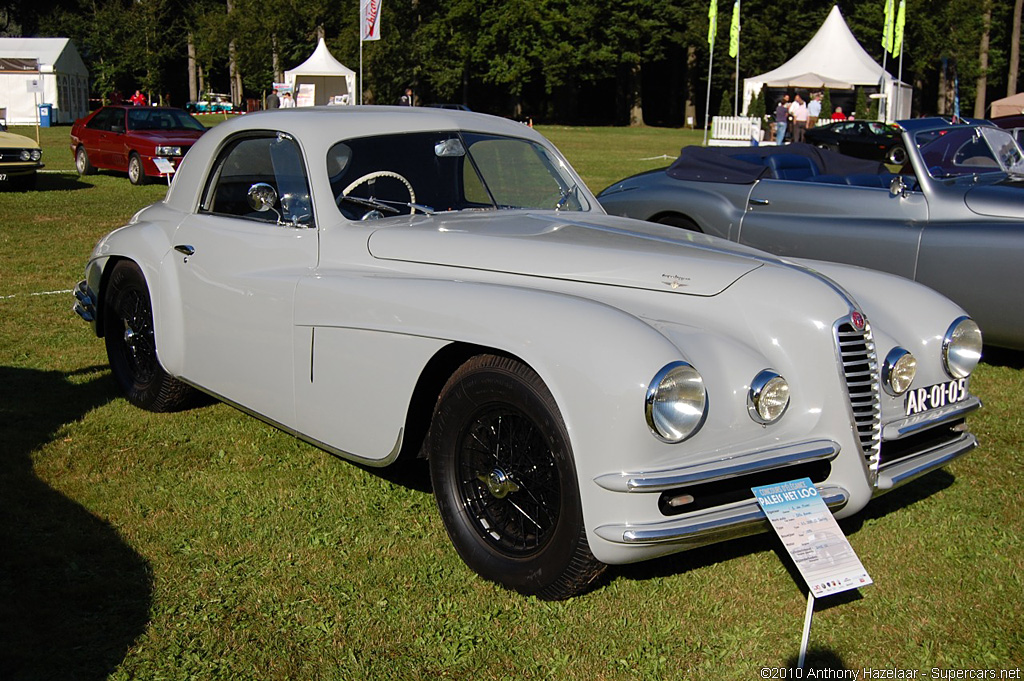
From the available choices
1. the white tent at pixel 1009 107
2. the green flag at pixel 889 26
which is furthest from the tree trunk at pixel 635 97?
the white tent at pixel 1009 107

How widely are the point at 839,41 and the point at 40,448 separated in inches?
1417

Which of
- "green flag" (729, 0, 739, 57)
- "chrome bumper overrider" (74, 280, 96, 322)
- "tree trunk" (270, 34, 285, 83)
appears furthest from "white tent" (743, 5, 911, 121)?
"chrome bumper overrider" (74, 280, 96, 322)

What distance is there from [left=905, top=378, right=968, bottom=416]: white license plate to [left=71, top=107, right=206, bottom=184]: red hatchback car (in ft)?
50.8

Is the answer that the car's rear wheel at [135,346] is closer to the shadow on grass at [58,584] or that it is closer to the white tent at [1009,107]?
the shadow on grass at [58,584]

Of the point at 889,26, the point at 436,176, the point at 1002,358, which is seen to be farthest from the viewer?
the point at 889,26

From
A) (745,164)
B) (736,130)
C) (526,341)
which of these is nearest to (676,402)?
(526,341)

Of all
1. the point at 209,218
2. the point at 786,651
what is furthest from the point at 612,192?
the point at 786,651

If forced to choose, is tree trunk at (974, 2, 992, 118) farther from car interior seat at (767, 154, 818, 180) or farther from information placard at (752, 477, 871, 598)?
information placard at (752, 477, 871, 598)

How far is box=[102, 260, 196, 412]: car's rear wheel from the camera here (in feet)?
17.4

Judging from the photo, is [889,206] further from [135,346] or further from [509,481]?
[135,346]

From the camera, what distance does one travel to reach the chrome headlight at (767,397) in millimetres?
3260

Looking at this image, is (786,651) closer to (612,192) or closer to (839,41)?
(612,192)

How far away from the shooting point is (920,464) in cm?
369

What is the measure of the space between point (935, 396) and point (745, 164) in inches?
175
